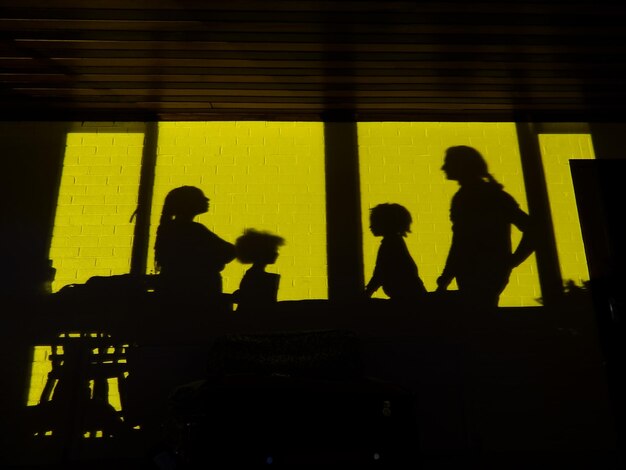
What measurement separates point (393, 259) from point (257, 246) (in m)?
1.03

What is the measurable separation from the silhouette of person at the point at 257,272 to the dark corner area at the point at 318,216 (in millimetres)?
17

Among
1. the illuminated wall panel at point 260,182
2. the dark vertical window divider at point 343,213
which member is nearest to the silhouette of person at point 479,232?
the dark vertical window divider at point 343,213

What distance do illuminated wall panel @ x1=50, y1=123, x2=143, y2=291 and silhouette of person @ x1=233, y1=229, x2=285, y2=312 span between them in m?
0.85

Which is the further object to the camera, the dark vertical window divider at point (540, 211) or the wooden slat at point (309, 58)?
the dark vertical window divider at point (540, 211)

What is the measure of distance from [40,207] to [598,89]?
14.1 feet

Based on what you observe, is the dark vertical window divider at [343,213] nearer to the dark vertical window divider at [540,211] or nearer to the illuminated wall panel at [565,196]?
the dark vertical window divider at [540,211]

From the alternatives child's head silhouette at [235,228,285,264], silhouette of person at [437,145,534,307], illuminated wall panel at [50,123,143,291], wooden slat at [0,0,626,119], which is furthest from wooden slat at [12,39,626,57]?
child's head silhouette at [235,228,285,264]

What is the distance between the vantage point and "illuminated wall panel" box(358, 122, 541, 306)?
334 cm

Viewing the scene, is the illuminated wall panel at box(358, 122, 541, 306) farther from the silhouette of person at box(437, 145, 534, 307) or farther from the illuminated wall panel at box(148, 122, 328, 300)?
the illuminated wall panel at box(148, 122, 328, 300)

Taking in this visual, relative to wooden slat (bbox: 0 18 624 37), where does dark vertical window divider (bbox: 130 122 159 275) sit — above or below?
below

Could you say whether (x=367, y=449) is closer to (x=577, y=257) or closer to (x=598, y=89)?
(x=577, y=257)

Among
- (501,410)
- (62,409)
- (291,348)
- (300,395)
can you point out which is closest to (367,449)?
(300,395)

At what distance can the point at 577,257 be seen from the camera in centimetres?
338

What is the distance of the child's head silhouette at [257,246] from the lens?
330 cm
